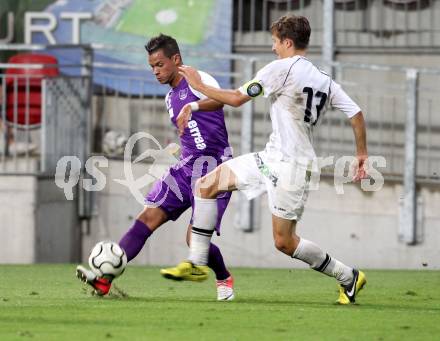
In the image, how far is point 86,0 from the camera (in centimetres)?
1942

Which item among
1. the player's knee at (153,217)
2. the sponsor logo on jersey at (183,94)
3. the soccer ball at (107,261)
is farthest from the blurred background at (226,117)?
the soccer ball at (107,261)

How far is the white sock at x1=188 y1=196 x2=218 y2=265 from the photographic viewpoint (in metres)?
10.8

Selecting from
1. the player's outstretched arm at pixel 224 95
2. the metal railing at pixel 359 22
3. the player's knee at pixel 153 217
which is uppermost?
the metal railing at pixel 359 22

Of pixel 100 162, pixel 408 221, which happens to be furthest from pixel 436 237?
pixel 100 162

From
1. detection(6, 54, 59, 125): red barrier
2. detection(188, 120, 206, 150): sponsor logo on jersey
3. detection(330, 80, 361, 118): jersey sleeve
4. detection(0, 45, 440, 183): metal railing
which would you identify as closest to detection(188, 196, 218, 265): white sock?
detection(188, 120, 206, 150): sponsor logo on jersey

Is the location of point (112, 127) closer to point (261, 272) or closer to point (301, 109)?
point (261, 272)

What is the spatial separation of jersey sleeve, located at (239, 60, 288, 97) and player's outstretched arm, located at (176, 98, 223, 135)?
28 cm

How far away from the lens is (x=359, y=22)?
1870 centimetres

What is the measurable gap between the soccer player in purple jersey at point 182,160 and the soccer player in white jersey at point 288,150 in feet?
2.01

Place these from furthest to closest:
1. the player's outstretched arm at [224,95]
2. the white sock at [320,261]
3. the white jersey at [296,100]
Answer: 1. the white sock at [320,261]
2. the white jersey at [296,100]
3. the player's outstretched arm at [224,95]

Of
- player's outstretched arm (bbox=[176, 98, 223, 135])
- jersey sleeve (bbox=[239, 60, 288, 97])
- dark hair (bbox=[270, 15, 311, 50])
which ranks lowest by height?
player's outstretched arm (bbox=[176, 98, 223, 135])

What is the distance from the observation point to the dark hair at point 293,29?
34.4 feet

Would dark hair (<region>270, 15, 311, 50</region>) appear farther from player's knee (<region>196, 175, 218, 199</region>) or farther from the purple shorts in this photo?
the purple shorts

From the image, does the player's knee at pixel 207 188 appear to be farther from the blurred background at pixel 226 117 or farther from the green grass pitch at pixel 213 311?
the blurred background at pixel 226 117
